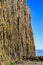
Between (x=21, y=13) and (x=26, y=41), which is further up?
(x=21, y=13)

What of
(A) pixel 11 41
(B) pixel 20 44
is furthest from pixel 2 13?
(B) pixel 20 44

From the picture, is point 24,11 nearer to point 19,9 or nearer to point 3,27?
point 19,9

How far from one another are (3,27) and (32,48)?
26533 millimetres

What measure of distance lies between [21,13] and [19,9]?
196 centimetres

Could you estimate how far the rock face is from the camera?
5684 centimetres

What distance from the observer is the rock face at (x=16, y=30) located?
56.8 metres

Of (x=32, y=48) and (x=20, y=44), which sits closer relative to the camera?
(x=20, y=44)

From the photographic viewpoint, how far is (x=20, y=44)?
72188 millimetres

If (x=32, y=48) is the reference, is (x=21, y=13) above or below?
above

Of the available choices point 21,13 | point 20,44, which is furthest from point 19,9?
point 20,44

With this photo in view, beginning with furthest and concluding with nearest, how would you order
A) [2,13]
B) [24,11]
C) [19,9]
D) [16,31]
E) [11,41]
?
[24,11], [19,9], [16,31], [11,41], [2,13]

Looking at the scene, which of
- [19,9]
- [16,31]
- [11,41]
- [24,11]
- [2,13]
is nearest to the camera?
[2,13]

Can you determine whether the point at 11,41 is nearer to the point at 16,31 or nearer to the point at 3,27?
the point at 16,31

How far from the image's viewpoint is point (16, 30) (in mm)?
68875
